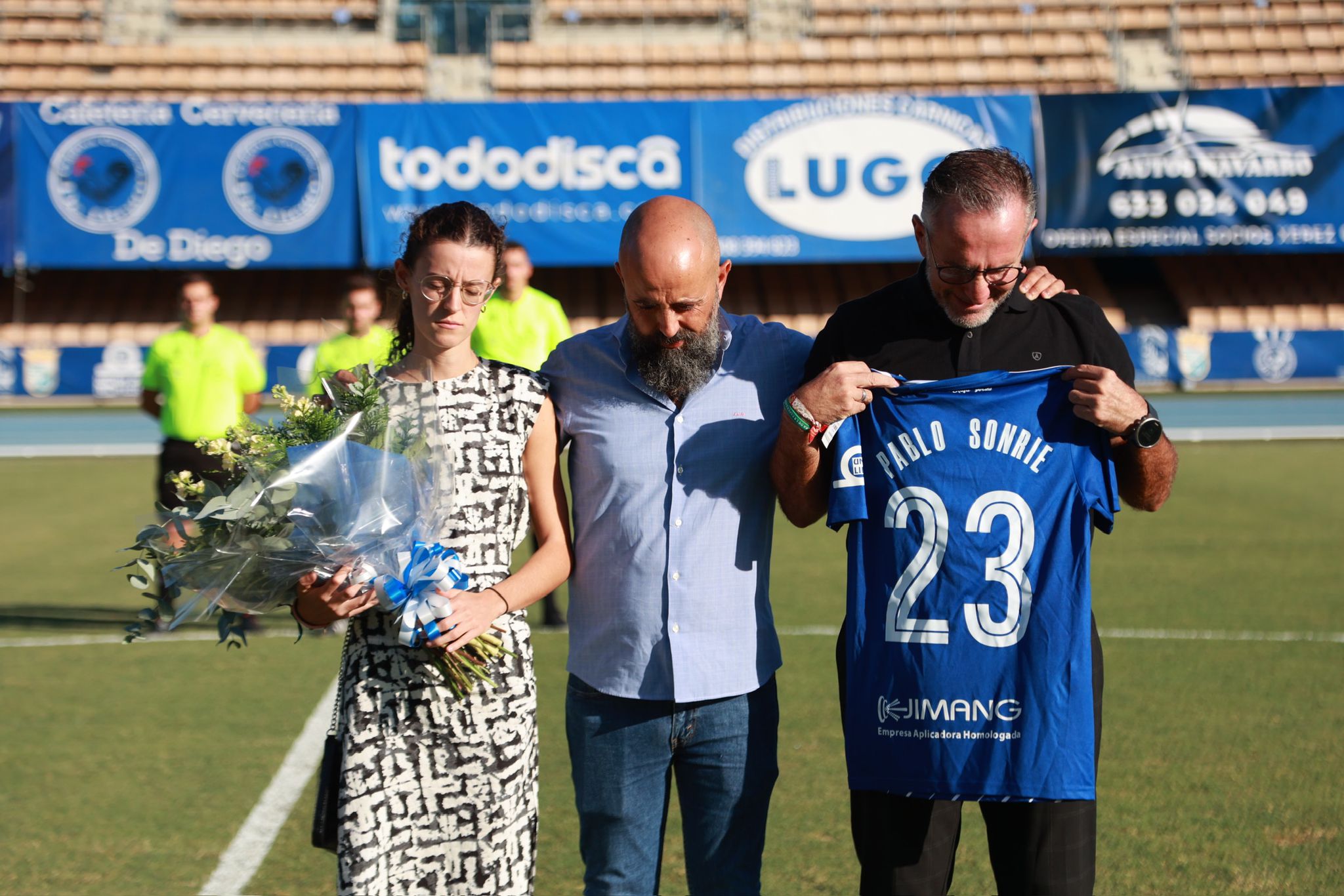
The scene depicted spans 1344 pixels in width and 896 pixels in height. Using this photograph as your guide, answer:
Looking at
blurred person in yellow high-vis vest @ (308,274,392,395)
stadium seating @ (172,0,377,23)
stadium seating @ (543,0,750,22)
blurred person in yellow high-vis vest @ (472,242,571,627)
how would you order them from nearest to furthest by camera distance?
1. blurred person in yellow high-vis vest @ (308,274,392,395)
2. blurred person in yellow high-vis vest @ (472,242,571,627)
3. stadium seating @ (172,0,377,23)
4. stadium seating @ (543,0,750,22)

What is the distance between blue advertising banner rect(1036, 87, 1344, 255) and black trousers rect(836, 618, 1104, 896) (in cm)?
2075

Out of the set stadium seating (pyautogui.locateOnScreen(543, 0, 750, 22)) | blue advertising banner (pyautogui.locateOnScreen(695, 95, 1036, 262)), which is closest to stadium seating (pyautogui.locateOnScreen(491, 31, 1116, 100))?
stadium seating (pyautogui.locateOnScreen(543, 0, 750, 22))

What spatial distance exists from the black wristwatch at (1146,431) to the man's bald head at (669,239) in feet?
3.06

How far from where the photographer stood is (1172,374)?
22.3 metres

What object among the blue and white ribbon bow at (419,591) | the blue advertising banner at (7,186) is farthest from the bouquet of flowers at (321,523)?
the blue advertising banner at (7,186)

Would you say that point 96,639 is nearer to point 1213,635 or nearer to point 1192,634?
point 1192,634

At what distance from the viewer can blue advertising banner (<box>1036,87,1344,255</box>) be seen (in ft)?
73.2

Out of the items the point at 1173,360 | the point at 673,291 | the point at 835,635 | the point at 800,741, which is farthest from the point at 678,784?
the point at 1173,360

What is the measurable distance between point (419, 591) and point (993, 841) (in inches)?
53.0

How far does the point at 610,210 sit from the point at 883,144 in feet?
15.2

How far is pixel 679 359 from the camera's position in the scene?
2891 mm

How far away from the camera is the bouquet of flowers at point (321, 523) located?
106 inches

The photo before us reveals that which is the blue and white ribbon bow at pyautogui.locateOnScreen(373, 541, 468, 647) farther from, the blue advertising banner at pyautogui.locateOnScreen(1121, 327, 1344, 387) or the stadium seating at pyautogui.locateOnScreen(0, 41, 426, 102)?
the stadium seating at pyautogui.locateOnScreen(0, 41, 426, 102)

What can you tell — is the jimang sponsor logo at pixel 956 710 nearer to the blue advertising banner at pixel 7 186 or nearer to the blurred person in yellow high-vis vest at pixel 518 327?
the blurred person in yellow high-vis vest at pixel 518 327
